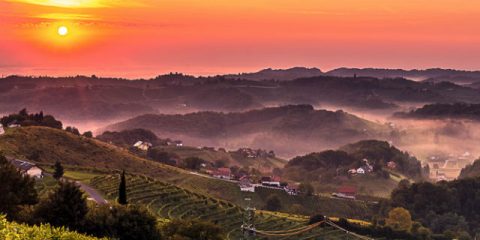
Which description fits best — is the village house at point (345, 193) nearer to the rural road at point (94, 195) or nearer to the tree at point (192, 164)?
the tree at point (192, 164)

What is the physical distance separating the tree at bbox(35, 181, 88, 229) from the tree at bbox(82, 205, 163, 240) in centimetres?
77

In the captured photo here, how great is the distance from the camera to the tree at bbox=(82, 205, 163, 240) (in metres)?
44.0

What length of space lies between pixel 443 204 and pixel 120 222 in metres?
109

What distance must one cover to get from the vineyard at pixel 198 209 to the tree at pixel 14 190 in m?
26.9

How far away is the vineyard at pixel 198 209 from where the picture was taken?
8131 cm

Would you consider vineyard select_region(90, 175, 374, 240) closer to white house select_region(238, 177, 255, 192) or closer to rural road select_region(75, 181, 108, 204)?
rural road select_region(75, 181, 108, 204)

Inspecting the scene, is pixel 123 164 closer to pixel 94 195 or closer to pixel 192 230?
pixel 94 195

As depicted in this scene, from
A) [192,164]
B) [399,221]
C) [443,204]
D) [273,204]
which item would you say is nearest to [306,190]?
[273,204]

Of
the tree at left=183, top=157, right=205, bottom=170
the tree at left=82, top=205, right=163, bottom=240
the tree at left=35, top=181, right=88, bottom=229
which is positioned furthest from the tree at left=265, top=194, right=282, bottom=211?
the tree at left=35, top=181, right=88, bottom=229

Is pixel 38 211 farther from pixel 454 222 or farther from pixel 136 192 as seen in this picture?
pixel 454 222

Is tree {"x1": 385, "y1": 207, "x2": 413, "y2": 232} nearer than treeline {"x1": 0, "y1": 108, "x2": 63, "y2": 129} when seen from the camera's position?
Yes

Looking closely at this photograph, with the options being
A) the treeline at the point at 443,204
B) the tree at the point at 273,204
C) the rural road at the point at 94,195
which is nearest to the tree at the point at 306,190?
the tree at the point at 273,204

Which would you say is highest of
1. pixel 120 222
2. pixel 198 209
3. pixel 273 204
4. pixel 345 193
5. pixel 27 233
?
pixel 27 233

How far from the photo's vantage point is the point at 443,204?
459 ft
